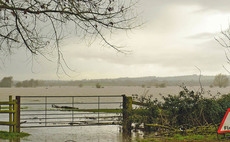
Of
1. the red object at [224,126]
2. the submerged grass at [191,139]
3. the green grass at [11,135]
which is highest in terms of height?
the red object at [224,126]

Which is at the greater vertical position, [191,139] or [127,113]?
[127,113]

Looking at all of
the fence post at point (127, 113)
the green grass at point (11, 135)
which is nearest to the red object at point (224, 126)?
the fence post at point (127, 113)

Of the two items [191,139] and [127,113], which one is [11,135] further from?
[191,139]

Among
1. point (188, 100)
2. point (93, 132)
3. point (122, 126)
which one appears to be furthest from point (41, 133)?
point (188, 100)

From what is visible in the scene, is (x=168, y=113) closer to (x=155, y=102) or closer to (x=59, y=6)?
(x=155, y=102)

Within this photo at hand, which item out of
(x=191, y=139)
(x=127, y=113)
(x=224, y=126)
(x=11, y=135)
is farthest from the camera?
(x=127, y=113)

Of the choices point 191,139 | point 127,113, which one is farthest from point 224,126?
point 127,113

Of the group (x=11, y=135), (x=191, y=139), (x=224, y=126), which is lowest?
(x=11, y=135)

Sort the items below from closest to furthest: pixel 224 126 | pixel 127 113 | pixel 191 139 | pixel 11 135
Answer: pixel 224 126, pixel 191 139, pixel 11 135, pixel 127 113

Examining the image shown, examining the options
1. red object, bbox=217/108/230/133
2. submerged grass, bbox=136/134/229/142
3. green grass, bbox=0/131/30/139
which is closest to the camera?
red object, bbox=217/108/230/133

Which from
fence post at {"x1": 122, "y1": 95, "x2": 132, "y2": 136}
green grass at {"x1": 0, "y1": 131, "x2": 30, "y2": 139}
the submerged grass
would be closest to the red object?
the submerged grass

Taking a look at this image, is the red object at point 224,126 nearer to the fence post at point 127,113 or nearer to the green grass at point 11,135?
the fence post at point 127,113

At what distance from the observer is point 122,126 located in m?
13.0

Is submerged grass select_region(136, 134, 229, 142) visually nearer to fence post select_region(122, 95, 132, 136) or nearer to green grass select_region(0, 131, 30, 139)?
fence post select_region(122, 95, 132, 136)
